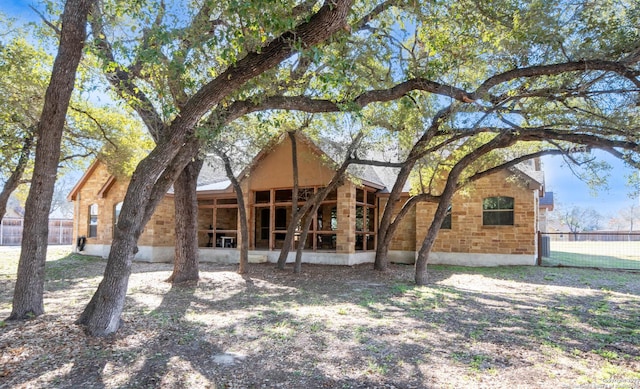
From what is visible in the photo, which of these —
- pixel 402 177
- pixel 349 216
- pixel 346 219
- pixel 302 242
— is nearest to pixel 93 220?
pixel 302 242

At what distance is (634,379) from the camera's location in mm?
3889

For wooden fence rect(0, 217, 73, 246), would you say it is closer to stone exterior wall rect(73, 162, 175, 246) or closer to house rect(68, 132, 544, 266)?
stone exterior wall rect(73, 162, 175, 246)

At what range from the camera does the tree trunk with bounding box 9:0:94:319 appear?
5434 mm

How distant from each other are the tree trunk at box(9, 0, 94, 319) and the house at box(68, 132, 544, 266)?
26.3 feet

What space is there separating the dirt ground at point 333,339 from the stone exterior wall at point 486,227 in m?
4.55

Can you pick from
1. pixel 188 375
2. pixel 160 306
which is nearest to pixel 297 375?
pixel 188 375

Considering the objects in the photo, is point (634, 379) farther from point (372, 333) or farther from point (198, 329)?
point (198, 329)

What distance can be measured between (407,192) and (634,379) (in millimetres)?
11485

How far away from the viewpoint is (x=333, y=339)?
5.26 metres

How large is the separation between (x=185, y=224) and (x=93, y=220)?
11.4 metres

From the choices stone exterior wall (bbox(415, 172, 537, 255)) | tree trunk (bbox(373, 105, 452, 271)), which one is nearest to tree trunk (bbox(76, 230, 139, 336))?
tree trunk (bbox(373, 105, 452, 271))

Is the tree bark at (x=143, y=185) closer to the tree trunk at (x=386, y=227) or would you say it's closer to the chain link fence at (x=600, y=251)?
the tree trunk at (x=386, y=227)

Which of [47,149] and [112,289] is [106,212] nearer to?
[47,149]

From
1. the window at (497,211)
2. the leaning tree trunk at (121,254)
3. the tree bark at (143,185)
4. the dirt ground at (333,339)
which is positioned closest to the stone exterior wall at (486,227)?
the window at (497,211)
